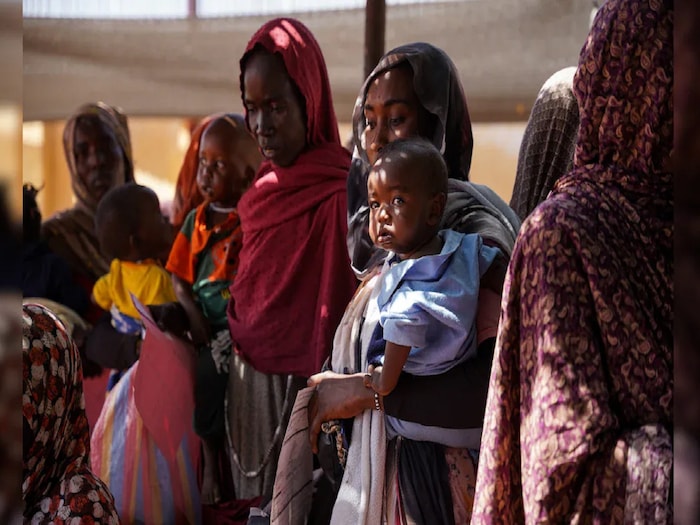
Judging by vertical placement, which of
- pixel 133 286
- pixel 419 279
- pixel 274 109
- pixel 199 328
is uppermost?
pixel 274 109

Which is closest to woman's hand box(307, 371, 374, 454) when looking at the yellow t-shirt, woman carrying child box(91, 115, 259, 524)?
woman carrying child box(91, 115, 259, 524)

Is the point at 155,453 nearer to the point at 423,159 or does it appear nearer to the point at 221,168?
the point at 221,168

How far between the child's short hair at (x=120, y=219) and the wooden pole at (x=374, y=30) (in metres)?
1.15

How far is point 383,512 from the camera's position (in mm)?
2592

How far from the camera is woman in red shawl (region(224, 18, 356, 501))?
3654 mm

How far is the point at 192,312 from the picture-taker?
409cm

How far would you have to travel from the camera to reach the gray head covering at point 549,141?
10.4 feet

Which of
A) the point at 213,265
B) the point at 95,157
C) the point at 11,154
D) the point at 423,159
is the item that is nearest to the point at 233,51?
the point at 95,157

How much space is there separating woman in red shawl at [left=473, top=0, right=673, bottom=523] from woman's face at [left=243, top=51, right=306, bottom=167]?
170 centimetres

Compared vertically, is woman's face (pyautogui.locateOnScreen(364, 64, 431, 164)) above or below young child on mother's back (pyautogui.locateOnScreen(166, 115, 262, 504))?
above

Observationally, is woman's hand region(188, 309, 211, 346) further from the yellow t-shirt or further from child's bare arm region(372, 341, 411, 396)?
child's bare arm region(372, 341, 411, 396)

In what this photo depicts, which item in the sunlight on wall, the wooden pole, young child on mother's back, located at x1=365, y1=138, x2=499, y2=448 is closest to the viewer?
the sunlight on wall

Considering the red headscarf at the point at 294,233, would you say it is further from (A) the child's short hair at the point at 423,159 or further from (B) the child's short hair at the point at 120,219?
(A) the child's short hair at the point at 423,159

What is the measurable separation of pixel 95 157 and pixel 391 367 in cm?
330
